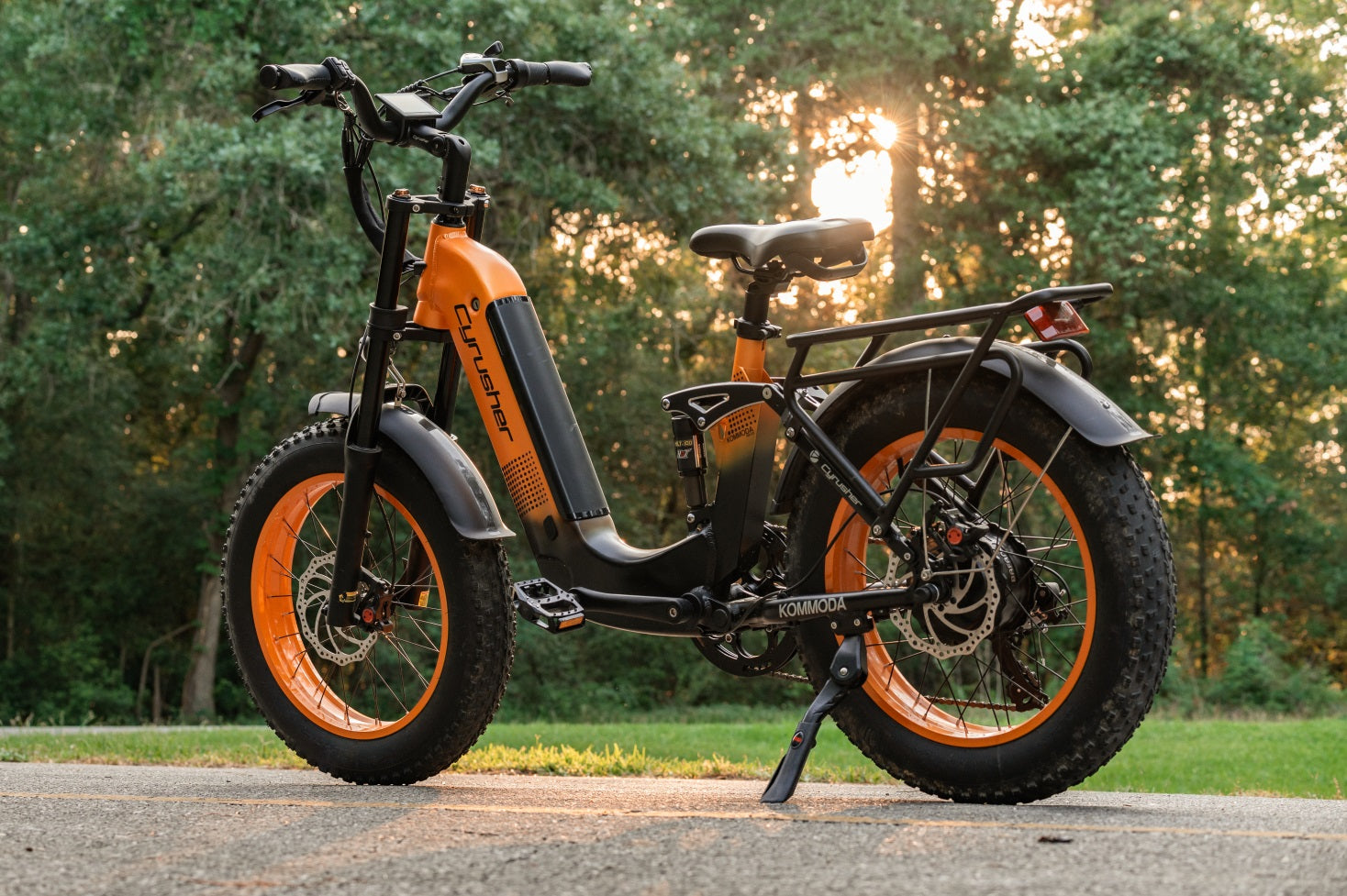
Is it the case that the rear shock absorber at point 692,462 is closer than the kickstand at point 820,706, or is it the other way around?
the kickstand at point 820,706

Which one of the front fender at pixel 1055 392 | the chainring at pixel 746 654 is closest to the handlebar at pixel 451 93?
the front fender at pixel 1055 392

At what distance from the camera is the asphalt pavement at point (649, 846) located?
7.77 feet

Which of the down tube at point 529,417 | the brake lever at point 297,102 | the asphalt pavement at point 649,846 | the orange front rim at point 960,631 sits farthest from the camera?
the brake lever at point 297,102

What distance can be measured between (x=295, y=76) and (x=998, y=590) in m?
2.37

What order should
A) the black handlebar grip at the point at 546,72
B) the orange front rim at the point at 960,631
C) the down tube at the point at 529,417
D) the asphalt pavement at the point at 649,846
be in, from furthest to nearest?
the black handlebar grip at the point at 546,72
the down tube at the point at 529,417
the orange front rim at the point at 960,631
the asphalt pavement at the point at 649,846

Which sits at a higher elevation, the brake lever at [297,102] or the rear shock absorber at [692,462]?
the brake lever at [297,102]

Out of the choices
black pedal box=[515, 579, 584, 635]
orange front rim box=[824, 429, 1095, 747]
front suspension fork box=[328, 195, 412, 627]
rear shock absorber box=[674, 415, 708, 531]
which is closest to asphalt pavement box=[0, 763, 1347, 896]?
orange front rim box=[824, 429, 1095, 747]

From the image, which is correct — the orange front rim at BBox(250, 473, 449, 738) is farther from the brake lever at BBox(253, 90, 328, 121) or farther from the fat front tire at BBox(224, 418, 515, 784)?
the brake lever at BBox(253, 90, 328, 121)

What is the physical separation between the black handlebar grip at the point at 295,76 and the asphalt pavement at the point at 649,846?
1.95 m

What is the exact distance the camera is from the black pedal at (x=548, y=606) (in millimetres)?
3764

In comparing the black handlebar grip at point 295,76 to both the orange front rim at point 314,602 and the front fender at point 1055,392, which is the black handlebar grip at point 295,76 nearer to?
the orange front rim at point 314,602

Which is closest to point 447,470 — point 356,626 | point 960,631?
point 356,626

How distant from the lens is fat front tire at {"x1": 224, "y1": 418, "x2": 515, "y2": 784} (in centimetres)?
383

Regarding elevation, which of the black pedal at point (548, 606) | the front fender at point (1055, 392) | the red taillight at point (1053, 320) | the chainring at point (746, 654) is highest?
the red taillight at point (1053, 320)
